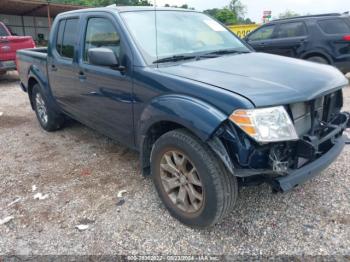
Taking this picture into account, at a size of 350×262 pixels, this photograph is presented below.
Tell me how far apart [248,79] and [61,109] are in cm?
317

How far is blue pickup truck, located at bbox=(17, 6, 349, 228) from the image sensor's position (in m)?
2.19

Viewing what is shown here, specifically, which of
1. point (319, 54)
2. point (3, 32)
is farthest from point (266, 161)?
point (3, 32)

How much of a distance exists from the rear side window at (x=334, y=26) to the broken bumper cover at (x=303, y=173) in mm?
6197

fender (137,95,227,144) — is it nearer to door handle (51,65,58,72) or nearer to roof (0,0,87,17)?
door handle (51,65,58,72)

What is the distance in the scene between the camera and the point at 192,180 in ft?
8.38

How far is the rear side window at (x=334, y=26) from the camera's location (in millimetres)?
7637

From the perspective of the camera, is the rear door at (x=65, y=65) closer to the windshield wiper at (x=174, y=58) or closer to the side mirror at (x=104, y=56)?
the side mirror at (x=104, y=56)

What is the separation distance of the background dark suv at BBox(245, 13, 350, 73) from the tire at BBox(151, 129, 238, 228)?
21.7 feet

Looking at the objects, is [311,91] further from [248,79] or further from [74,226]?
[74,226]

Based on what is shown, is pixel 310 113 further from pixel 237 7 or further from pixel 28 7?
pixel 237 7

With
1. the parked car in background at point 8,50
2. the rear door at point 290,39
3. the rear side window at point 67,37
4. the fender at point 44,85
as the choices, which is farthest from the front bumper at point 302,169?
the parked car in background at point 8,50

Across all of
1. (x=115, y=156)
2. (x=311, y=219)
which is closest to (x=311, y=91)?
(x=311, y=219)

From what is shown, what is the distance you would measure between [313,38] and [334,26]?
20.9 inches

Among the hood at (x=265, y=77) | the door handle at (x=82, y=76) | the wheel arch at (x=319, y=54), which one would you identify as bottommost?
the wheel arch at (x=319, y=54)
